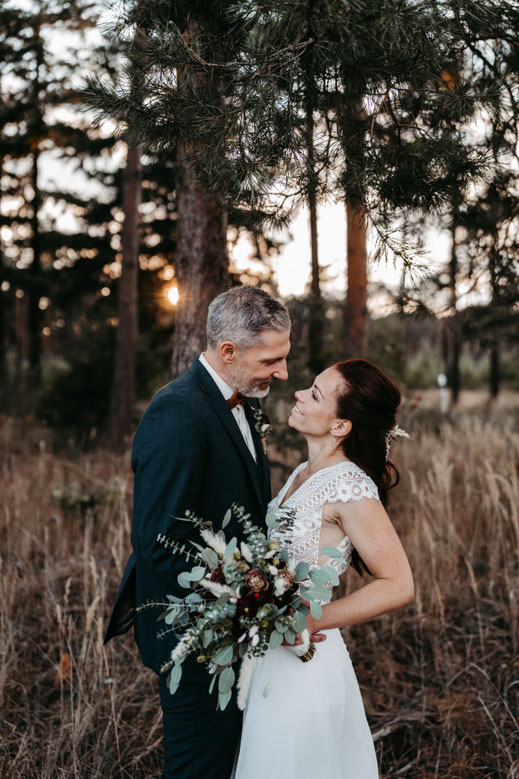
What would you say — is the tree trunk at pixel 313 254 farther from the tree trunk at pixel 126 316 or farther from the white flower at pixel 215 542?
the tree trunk at pixel 126 316

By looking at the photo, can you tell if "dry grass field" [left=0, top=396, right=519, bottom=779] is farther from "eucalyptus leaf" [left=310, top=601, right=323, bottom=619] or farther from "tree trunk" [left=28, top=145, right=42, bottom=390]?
"tree trunk" [left=28, top=145, right=42, bottom=390]

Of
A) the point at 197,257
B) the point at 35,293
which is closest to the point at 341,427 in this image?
the point at 197,257

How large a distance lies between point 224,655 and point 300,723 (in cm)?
60

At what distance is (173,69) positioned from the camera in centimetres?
218

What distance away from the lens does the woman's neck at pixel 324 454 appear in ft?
7.78

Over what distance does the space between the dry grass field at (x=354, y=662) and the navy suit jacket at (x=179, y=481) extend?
0.88m

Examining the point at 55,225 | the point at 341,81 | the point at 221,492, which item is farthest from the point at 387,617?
the point at 55,225

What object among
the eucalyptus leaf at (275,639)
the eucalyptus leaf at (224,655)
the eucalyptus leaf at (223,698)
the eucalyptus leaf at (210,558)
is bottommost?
the eucalyptus leaf at (223,698)

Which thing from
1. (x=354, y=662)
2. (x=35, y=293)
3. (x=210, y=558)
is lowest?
(x=354, y=662)

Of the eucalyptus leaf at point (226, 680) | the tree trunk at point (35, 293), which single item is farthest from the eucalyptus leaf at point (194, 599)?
the tree trunk at point (35, 293)

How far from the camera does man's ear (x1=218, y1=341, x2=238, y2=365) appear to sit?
7.45ft

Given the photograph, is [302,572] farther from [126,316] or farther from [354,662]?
[126,316]

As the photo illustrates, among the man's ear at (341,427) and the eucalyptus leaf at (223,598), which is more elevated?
the man's ear at (341,427)

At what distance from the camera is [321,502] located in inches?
85.1
